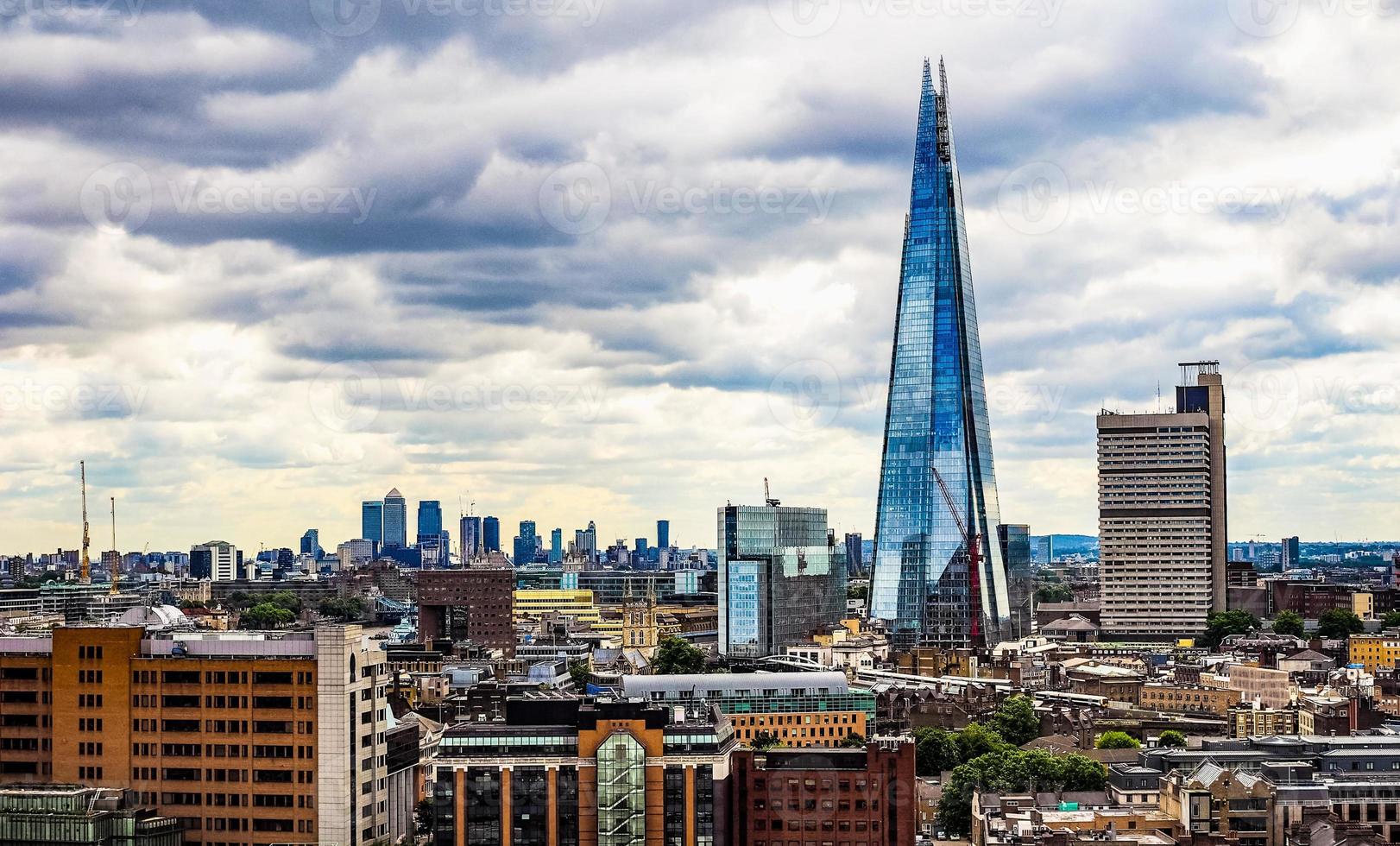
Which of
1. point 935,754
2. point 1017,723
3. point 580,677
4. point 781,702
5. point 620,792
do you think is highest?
point 620,792

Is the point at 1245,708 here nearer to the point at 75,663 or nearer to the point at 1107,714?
the point at 1107,714

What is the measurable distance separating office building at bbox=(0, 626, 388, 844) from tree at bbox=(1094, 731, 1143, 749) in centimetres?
7090

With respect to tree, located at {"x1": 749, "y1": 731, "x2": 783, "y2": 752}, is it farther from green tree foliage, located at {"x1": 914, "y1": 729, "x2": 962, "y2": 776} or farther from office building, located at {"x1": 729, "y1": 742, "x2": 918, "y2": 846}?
office building, located at {"x1": 729, "y1": 742, "x2": 918, "y2": 846}

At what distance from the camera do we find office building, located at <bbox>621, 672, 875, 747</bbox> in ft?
520

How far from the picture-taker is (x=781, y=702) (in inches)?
6304

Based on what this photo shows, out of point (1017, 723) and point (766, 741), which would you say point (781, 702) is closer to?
point (766, 741)

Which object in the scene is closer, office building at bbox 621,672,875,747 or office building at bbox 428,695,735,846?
office building at bbox 428,695,735,846

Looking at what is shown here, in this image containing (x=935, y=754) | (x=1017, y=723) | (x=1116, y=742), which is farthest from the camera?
(x=1017, y=723)

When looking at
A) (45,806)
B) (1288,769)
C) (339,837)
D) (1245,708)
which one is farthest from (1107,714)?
(45,806)

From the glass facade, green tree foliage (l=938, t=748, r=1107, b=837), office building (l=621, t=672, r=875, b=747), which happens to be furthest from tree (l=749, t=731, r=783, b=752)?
the glass facade

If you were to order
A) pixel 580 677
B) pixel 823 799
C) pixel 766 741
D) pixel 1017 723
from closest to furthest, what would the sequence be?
pixel 823 799 < pixel 766 741 < pixel 1017 723 < pixel 580 677

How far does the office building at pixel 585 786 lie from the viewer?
4053 inches

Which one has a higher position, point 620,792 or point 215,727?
point 215,727

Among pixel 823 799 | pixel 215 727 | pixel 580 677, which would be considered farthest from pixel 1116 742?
pixel 215 727
